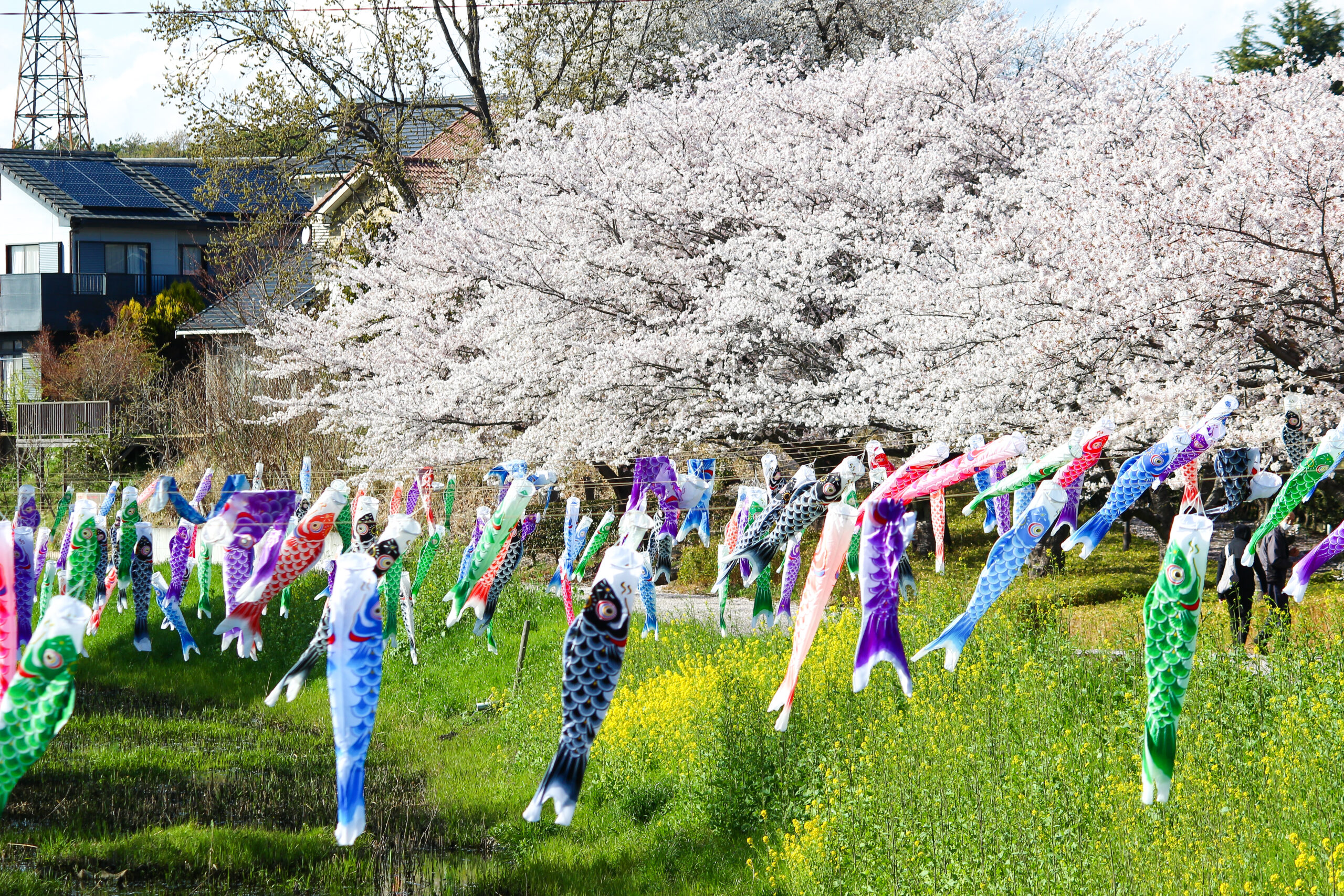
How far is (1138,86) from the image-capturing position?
14.9 meters

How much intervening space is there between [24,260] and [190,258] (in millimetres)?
5713

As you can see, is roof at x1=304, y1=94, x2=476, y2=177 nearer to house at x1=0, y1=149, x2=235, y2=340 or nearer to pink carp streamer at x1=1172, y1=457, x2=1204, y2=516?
house at x1=0, y1=149, x2=235, y2=340

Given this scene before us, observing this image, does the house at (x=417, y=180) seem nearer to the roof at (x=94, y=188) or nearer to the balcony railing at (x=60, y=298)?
the roof at (x=94, y=188)

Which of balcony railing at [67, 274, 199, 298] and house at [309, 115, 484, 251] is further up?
house at [309, 115, 484, 251]

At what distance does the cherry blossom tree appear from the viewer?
10.6 metres

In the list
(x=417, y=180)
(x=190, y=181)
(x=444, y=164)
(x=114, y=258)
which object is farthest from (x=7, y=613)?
(x=190, y=181)

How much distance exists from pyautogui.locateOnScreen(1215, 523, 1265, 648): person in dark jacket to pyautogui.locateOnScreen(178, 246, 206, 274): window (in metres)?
36.2

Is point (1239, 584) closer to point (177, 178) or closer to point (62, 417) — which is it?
point (62, 417)

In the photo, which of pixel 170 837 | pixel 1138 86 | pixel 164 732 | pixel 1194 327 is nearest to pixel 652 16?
pixel 1138 86

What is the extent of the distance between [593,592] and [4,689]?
7.04 feet

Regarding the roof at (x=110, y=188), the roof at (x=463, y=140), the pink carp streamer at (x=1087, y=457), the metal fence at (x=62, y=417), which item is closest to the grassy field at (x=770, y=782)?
the pink carp streamer at (x=1087, y=457)

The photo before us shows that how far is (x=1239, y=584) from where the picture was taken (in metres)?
10.2

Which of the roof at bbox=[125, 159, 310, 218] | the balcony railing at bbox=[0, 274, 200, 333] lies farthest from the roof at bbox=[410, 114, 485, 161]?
the balcony railing at bbox=[0, 274, 200, 333]

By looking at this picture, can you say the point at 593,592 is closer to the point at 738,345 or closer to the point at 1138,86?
the point at 738,345
